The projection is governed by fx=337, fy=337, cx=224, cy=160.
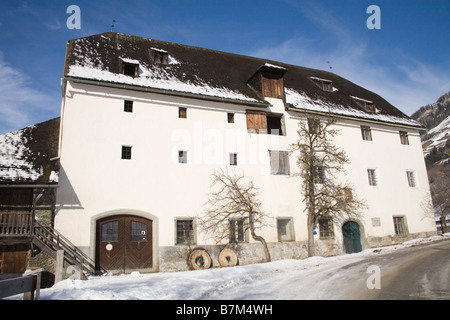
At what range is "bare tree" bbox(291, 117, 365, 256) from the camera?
22.2 metres

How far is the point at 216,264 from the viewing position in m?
18.7

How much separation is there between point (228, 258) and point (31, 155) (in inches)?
458

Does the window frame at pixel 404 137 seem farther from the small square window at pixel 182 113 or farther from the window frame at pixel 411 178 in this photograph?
the small square window at pixel 182 113

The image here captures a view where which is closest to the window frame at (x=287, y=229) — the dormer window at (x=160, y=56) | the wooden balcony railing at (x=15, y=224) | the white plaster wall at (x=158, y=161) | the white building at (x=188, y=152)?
the white building at (x=188, y=152)

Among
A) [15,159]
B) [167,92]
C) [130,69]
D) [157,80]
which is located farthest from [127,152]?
[130,69]

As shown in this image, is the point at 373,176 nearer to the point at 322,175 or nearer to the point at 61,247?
the point at 322,175

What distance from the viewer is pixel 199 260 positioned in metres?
18.3

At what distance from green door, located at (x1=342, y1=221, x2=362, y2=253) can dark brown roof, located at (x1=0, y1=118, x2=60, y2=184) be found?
18.6 m

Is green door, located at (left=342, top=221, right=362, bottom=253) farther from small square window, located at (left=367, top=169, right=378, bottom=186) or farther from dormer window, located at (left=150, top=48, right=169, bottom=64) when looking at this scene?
dormer window, located at (left=150, top=48, right=169, bottom=64)

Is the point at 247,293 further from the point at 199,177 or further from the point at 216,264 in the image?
the point at 199,177

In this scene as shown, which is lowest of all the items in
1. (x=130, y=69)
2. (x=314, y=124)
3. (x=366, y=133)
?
(x=366, y=133)

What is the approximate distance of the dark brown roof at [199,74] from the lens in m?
20.0

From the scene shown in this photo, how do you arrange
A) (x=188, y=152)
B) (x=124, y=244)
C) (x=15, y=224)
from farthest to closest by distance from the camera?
(x=188, y=152) < (x=124, y=244) < (x=15, y=224)
